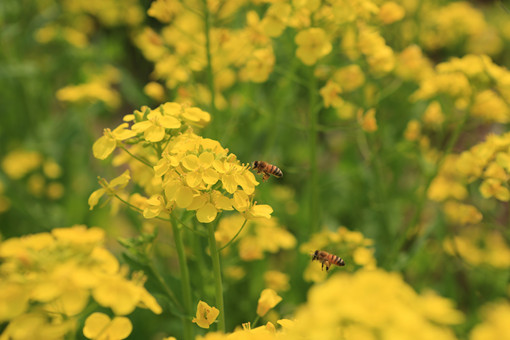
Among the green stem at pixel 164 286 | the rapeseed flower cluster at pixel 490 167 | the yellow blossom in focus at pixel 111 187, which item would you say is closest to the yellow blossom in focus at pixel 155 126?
the yellow blossom in focus at pixel 111 187

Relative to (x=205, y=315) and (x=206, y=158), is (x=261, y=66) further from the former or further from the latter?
(x=205, y=315)

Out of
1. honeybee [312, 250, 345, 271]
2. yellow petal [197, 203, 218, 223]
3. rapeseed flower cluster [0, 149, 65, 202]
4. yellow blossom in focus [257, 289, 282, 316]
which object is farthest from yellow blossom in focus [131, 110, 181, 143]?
rapeseed flower cluster [0, 149, 65, 202]

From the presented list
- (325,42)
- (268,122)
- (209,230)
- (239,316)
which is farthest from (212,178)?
(268,122)

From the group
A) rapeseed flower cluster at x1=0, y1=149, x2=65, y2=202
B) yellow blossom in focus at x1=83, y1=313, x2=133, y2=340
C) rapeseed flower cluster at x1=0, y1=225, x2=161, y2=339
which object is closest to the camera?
rapeseed flower cluster at x1=0, y1=225, x2=161, y2=339

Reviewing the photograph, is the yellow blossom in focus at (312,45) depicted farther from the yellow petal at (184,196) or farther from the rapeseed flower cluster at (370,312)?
the rapeseed flower cluster at (370,312)

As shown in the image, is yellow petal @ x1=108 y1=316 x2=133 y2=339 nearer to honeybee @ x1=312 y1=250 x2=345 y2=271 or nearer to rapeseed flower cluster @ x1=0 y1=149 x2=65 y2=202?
honeybee @ x1=312 y1=250 x2=345 y2=271

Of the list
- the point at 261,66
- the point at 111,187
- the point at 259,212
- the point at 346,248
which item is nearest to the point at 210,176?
the point at 259,212

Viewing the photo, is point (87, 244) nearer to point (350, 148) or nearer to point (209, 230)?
point (209, 230)
